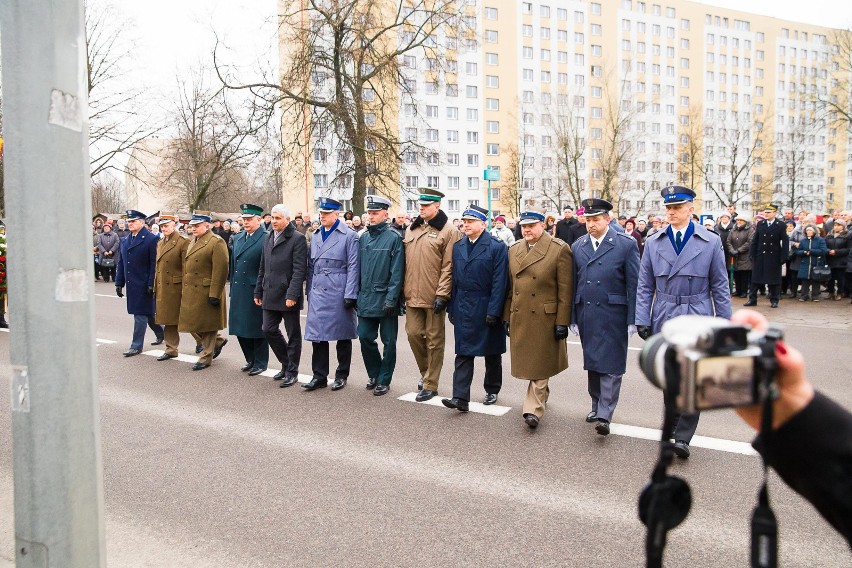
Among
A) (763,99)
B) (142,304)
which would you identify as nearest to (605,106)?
(763,99)

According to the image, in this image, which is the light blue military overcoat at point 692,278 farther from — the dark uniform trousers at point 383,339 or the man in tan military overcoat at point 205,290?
the man in tan military overcoat at point 205,290

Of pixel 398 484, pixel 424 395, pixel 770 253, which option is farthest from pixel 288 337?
pixel 770 253

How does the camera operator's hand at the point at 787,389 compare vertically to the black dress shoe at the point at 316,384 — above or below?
above

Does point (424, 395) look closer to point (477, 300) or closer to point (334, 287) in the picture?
point (477, 300)

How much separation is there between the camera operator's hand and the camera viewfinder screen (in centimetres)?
9

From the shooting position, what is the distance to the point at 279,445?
19.1 feet

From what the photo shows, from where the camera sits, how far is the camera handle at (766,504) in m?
1.41

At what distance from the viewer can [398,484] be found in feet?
16.0

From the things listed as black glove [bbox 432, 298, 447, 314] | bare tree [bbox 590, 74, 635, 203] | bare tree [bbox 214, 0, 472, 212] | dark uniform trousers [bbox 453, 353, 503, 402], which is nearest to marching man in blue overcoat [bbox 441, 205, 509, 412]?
dark uniform trousers [bbox 453, 353, 503, 402]

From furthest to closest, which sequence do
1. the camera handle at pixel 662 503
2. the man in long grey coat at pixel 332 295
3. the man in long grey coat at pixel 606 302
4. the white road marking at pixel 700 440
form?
the man in long grey coat at pixel 332 295 → the man in long grey coat at pixel 606 302 → the white road marking at pixel 700 440 → the camera handle at pixel 662 503

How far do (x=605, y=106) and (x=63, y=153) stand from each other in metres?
80.8

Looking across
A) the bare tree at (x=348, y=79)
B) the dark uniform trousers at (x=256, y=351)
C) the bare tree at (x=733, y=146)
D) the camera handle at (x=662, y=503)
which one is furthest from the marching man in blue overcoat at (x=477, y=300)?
the bare tree at (x=733, y=146)

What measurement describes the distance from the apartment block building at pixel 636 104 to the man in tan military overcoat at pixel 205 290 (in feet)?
171

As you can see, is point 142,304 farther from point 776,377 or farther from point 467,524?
point 776,377
